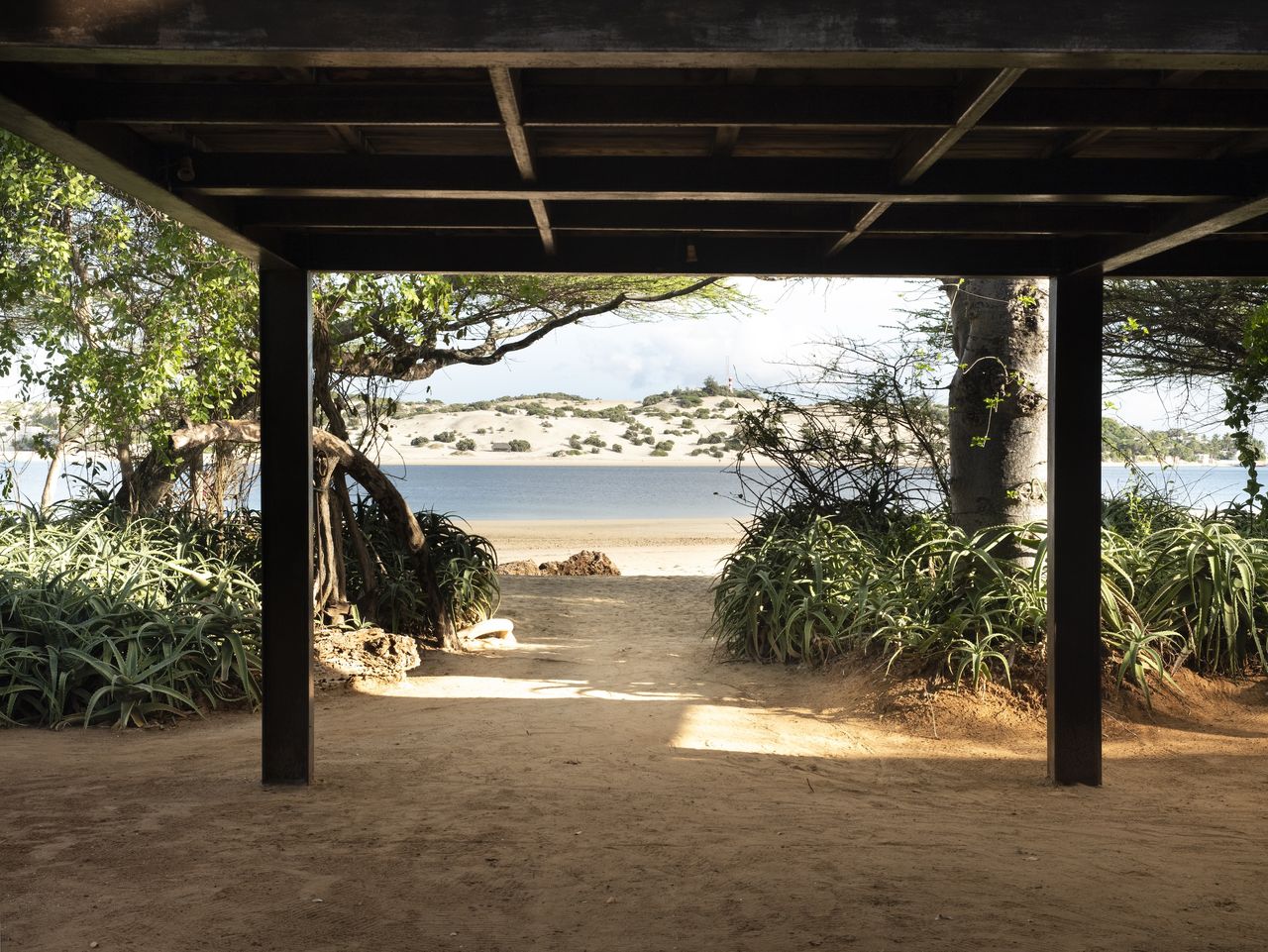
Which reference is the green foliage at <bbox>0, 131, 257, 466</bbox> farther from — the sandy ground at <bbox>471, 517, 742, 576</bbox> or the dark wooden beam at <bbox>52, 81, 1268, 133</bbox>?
the sandy ground at <bbox>471, 517, 742, 576</bbox>

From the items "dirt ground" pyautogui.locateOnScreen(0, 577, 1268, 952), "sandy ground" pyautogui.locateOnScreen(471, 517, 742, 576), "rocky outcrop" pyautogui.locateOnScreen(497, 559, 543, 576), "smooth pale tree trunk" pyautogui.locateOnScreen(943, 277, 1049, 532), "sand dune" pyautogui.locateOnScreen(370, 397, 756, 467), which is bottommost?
"dirt ground" pyautogui.locateOnScreen(0, 577, 1268, 952)

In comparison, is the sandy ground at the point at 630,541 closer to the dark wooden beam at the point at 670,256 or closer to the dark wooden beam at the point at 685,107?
the dark wooden beam at the point at 670,256

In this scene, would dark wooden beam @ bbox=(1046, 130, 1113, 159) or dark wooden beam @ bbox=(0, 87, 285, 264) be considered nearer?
dark wooden beam @ bbox=(0, 87, 285, 264)

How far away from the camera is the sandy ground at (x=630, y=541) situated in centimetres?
1744

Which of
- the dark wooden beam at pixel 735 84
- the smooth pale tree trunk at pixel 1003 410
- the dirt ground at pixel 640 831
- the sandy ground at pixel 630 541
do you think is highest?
the dark wooden beam at pixel 735 84

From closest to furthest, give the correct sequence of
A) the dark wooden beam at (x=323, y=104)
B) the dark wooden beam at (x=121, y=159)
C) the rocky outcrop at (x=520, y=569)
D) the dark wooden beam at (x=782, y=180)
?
the dark wooden beam at (x=121, y=159), the dark wooden beam at (x=323, y=104), the dark wooden beam at (x=782, y=180), the rocky outcrop at (x=520, y=569)

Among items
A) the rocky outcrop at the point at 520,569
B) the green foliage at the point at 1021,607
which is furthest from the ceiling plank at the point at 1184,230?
the rocky outcrop at the point at 520,569

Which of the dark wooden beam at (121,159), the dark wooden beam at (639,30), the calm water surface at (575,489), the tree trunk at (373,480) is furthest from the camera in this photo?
the calm water surface at (575,489)

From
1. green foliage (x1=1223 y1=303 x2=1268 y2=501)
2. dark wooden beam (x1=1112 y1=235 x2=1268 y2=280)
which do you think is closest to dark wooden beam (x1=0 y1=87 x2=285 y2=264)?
dark wooden beam (x1=1112 y1=235 x2=1268 y2=280)

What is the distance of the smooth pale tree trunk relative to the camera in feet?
24.5

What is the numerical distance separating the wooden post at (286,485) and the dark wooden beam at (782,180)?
1057mm

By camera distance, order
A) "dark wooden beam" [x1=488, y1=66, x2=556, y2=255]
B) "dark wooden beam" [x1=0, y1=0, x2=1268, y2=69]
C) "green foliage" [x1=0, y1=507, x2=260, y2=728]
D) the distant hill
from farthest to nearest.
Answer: the distant hill → "green foliage" [x1=0, y1=507, x2=260, y2=728] → "dark wooden beam" [x1=488, y1=66, x2=556, y2=255] → "dark wooden beam" [x1=0, y1=0, x2=1268, y2=69]

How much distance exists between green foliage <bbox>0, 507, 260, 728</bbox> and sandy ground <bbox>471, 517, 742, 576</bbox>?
6429 mm

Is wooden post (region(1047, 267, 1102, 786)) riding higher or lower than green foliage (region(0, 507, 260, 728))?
higher
